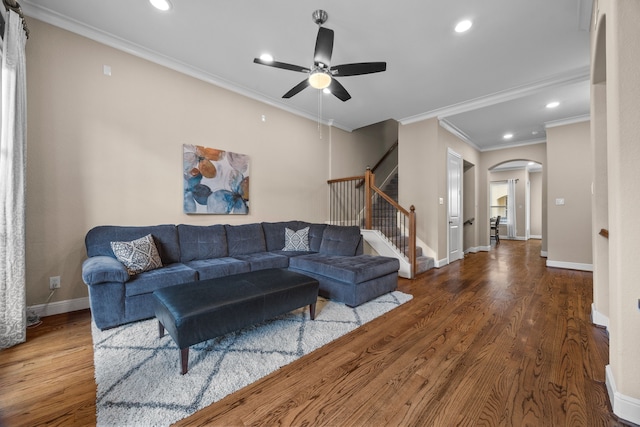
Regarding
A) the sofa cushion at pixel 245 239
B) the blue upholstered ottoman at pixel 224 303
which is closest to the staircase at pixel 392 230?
the sofa cushion at pixel 245 239

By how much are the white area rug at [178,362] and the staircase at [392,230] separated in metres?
2.02

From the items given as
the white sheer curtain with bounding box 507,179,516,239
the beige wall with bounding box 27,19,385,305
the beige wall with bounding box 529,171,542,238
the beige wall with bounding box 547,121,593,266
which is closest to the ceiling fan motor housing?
the beige wall with bounding box 27,19,385,305

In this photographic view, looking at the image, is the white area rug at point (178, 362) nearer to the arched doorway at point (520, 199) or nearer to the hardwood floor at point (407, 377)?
the hardwood floor at point (407, 377)

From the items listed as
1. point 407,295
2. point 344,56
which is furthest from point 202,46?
point 407,295

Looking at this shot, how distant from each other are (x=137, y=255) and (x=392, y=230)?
4280mm

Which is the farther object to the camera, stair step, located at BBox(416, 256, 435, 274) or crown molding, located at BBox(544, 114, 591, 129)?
crown molding, located at BBox(544, 114, 591, 129)

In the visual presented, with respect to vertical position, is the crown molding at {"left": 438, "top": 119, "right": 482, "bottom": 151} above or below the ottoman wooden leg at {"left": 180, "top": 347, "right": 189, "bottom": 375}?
above

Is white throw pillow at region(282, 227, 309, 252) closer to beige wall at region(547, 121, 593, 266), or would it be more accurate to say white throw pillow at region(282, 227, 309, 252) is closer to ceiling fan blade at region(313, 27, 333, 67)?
ceiling fan blade at region(313, 27, 333, 67)

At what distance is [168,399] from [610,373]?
2.58 metres

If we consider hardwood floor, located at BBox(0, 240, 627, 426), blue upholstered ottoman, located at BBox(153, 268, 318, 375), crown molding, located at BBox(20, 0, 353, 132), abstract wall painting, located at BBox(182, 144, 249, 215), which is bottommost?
hardwood floor, located at BBox(0, 240, 627, 426)

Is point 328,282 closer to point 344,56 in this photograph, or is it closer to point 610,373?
point 610,373

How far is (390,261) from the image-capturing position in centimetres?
335

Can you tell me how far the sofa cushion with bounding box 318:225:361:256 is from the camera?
3729 millimetres

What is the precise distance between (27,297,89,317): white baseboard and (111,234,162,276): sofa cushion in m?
0.78
